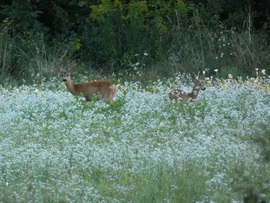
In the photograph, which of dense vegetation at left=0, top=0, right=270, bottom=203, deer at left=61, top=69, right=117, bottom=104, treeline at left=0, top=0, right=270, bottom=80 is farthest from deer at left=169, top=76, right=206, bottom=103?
treeline at left=0, top=0, right=270, bottom=80

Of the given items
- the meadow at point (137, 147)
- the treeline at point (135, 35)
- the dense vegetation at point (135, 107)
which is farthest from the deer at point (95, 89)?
the treeline at point (135, 35)

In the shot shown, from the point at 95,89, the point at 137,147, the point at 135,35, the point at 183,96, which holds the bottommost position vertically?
the point at 135,35

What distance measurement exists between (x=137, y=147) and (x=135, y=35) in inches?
476

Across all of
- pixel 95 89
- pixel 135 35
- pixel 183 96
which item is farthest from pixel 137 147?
pixel 135 35

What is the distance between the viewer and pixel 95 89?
13.1 meters

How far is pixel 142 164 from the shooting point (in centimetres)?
730

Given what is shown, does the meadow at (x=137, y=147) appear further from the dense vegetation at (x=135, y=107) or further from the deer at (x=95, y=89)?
the deer at (x=95, y=89)

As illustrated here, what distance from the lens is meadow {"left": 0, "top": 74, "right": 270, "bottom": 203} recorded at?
19.8ft

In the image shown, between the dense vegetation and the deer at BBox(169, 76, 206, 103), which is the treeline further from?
the deer at BBox(169, 76, 206, 103)

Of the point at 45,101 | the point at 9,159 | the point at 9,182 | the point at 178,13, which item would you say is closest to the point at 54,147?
the point at 9,159

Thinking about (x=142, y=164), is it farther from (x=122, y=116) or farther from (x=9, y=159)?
(x=122, y=116)

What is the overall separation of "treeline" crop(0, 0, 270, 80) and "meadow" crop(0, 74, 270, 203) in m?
4.69

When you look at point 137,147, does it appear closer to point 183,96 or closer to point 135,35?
point 183,96

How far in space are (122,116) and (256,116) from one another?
6.52 ft
